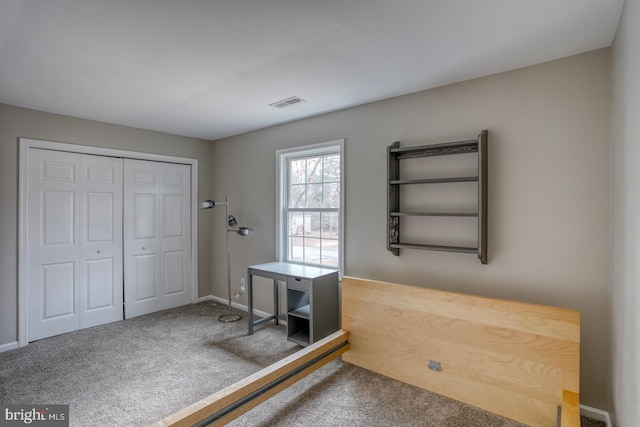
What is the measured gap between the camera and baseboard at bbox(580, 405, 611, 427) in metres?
2.12

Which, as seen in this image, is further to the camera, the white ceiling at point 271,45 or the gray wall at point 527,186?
the gray wall at point 527,186

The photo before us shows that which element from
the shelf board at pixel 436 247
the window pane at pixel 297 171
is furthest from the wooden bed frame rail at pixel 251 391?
the window pane at pixel 297 171

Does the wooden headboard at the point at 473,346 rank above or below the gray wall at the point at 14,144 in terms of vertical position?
below

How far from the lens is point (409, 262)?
2.96m

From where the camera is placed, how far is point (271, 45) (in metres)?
2.11

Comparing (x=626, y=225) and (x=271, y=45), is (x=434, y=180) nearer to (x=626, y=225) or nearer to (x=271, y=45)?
(x=626, y=225)

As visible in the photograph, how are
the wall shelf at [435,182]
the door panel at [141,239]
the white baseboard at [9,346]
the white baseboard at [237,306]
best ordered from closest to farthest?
the wall shelf at [435,182]
the white baseboard at [9,346]
the white baseboard at [237,306]
the door panel at [141,239]

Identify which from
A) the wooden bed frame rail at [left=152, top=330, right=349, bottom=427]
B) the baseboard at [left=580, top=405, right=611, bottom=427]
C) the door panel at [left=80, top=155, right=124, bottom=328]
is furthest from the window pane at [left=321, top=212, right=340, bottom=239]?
the door panel at [left=80, top=155, right=124, bottom=328]

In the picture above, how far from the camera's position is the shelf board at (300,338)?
3258 mm

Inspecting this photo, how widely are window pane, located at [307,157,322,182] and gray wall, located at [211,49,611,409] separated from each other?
0.53m

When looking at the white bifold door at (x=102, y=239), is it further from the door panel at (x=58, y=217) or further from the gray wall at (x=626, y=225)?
the gray wall at (x=626, y=225)

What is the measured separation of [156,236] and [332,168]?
2.63 metres

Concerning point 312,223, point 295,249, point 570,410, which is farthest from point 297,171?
point 570,410

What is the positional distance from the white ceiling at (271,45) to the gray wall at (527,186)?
0.17 metres
